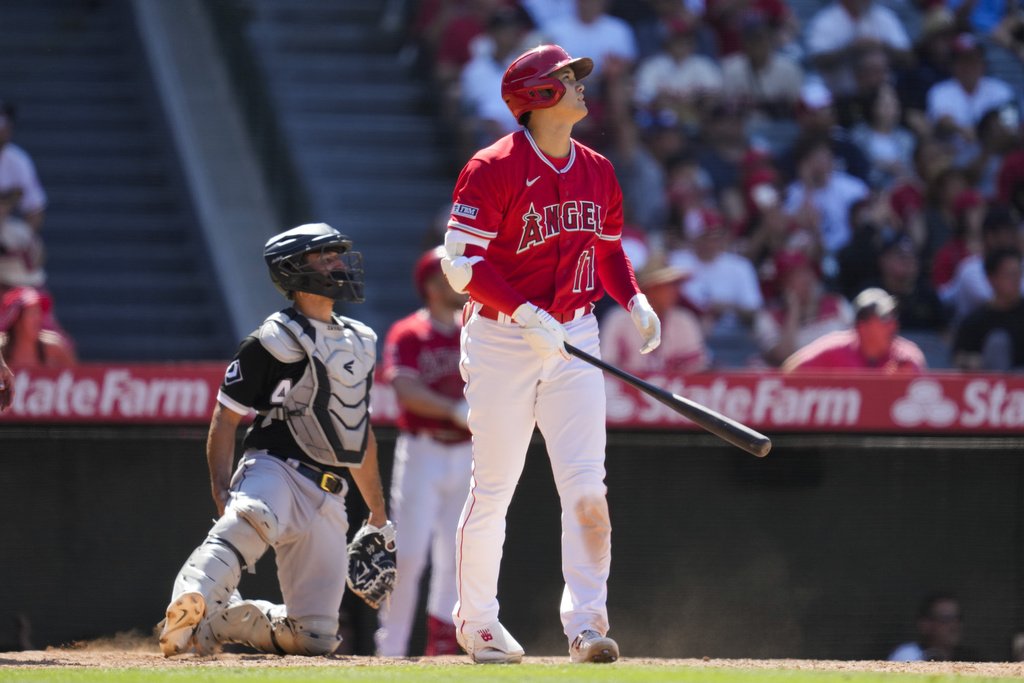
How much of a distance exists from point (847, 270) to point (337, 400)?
19.3 feet

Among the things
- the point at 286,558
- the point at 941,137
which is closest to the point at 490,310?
the point at 286,558

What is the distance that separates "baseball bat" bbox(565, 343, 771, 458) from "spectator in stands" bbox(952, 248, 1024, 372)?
474 centimetres

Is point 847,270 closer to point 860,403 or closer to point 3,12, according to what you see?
point 860,403

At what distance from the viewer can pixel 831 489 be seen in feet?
25.9

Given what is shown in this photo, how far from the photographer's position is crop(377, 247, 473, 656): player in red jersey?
7684mm

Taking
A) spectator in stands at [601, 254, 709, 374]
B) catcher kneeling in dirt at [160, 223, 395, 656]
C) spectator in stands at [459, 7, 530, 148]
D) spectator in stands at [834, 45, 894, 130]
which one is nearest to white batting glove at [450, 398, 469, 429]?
spectator in stands at [601, 254, 709, 374]

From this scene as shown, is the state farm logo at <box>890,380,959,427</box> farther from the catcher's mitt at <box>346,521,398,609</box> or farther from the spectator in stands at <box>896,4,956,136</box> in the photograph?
the spectator in stands at <box>896,4,956,136</box>

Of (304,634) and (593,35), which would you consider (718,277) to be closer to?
(593,35)

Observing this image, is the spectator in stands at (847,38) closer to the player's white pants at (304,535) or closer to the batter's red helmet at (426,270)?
the batter's red helmet at (426,270)

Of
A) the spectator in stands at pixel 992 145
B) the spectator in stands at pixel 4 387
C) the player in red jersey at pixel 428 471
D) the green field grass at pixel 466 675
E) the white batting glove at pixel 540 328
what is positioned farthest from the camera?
the spectator in stands at pixel 992 145

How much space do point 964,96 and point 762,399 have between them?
584 cm

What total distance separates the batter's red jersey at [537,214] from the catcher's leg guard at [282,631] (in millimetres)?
1577

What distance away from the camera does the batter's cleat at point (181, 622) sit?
550 cm

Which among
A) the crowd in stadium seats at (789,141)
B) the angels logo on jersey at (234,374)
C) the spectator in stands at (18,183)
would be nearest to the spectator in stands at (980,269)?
the crowd in stadium seats at (789,141)
